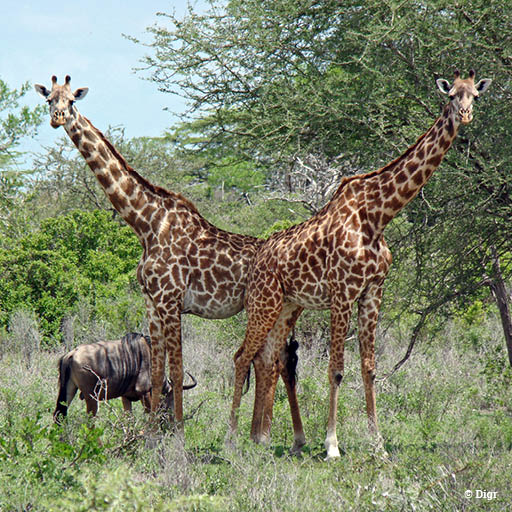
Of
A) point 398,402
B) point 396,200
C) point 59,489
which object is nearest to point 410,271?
point 398,402

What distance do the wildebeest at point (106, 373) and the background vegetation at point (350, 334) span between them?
0.25m

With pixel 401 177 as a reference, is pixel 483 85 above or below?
above

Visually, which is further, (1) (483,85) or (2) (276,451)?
(2) (276,451)

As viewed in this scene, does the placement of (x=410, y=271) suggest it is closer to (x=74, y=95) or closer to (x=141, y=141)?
(x=74, y=95)

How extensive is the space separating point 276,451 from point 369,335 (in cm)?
152

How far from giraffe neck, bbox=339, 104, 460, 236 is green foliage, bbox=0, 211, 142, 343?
707cm

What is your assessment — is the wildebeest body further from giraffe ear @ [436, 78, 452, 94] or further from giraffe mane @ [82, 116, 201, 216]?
giraffe ear @ [436, 78, 452, 94]

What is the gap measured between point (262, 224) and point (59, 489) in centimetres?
1599

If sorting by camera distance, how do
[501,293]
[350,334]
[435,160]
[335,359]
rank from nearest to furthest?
[435,160] → [335,359] → [501,293] → [350,334]

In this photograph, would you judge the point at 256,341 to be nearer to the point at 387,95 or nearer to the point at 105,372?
the point at 105,372

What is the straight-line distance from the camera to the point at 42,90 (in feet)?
23.5

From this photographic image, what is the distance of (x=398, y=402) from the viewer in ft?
30.7

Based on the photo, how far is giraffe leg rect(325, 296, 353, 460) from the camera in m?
7.00

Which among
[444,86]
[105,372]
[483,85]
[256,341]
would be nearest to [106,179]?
[105,372]
